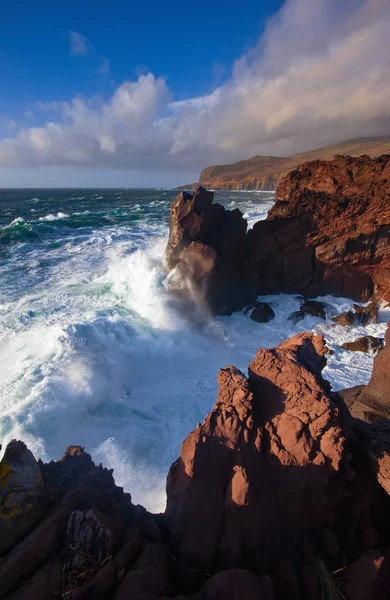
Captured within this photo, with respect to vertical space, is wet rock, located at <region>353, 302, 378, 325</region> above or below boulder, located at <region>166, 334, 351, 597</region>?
below

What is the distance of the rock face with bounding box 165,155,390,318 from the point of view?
13.7 m

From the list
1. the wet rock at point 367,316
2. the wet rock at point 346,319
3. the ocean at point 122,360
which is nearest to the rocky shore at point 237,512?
the ocean at point 122,360

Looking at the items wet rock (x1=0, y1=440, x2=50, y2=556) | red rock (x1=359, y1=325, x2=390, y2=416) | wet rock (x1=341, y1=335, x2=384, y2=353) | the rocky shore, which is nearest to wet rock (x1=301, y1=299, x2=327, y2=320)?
wet rock (x1=341, y1=335, x2=384, y2=353)

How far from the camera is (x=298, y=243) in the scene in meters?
14.7

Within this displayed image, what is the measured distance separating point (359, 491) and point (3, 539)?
3.50 m

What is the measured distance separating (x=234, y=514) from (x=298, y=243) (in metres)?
13.2

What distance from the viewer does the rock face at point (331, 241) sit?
46.3ft

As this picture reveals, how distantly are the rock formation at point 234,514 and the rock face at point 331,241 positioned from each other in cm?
1134

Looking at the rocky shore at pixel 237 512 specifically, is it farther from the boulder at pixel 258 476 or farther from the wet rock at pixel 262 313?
the wet rock at pixel 262 313

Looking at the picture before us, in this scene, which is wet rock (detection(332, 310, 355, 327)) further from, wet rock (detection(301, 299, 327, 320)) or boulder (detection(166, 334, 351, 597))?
boulder (detection(166, 334, 351, 597))

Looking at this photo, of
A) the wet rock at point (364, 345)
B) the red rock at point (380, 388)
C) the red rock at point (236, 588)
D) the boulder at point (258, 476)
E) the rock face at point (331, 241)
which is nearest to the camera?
the red rock at point (236, 588)

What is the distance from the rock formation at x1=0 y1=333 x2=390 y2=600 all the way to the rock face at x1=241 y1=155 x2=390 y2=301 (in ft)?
37.2

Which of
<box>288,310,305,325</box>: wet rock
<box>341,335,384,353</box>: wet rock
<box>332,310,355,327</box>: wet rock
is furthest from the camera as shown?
<box>288,310,305,325</box>: wet rock

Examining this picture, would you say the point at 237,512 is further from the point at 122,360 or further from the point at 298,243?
the point at 298,243
